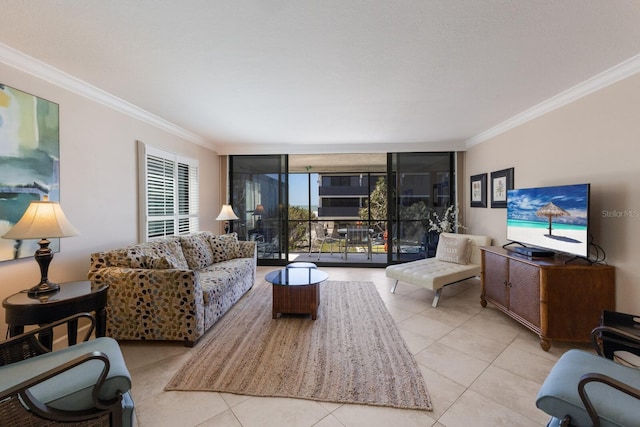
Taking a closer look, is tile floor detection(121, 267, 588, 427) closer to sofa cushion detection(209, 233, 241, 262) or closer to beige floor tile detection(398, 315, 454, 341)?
beige floor tile detection(398, 315, 454, 341)

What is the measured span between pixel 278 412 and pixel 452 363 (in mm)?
1470

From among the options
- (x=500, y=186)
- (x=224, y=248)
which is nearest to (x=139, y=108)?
(x=224, y=248)

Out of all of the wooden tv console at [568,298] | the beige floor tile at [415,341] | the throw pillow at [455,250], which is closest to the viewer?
the wooden tv console at [568,298]

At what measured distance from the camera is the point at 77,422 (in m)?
1.14

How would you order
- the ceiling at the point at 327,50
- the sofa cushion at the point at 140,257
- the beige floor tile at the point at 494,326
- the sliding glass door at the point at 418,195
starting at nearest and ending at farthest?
1. the ceiling at the point at 327,50
2. the sofa cushion at the point at 140,257
3. the beige floor tile at the point at 494,326
4. the sliding glass door at the point at 418,195

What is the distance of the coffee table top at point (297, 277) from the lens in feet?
9.41

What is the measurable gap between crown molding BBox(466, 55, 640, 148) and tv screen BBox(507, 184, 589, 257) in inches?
37.4

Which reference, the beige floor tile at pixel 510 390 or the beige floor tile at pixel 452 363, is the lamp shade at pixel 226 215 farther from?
the beige floor tile at pixel 510 390

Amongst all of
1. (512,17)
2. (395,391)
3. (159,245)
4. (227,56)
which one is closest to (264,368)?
(395,391)

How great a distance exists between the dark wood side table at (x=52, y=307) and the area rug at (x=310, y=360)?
0.82m

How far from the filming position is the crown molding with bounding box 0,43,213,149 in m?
1.93

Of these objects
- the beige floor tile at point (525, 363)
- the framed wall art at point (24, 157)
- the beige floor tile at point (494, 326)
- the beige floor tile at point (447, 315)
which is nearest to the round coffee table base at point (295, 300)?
the beige floor tile at point (447, 315)

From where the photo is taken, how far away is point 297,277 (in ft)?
10.1

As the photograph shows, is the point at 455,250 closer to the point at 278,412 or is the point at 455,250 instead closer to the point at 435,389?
the point at 435,389
